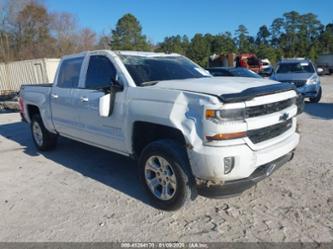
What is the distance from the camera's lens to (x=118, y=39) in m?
52.9

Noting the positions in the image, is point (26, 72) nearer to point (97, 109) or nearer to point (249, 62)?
point (97, 109)

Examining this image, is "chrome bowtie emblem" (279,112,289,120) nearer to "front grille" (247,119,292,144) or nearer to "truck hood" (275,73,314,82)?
"front grille" (247,119,292,144)

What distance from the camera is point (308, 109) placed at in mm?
11375

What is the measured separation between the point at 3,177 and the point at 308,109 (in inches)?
373

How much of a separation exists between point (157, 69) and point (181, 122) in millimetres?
1497

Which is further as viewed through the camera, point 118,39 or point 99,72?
point 118,39

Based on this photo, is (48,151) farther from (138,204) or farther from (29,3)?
(29,3)

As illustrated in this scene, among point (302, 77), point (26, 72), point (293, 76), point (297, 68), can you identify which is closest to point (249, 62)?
point (297, 68)

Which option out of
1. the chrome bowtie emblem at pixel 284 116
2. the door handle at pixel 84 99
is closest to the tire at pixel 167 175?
the chrome bowtie emblem at pixel 284 116

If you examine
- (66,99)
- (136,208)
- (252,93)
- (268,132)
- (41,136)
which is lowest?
(136,208)

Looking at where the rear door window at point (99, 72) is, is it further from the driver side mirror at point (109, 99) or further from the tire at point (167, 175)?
the tire at point (167, 175)

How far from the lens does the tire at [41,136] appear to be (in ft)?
22.3

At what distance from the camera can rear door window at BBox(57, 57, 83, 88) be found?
5.54m

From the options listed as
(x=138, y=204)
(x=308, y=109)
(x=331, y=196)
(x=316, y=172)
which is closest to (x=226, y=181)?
(x=138, y=204)
